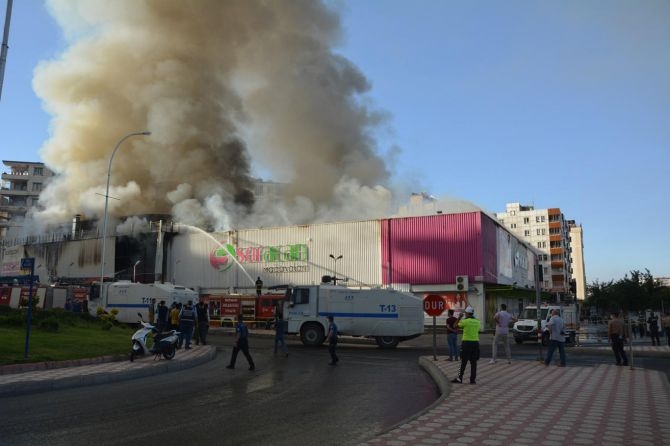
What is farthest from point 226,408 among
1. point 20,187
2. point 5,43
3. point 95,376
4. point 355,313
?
point 20,187

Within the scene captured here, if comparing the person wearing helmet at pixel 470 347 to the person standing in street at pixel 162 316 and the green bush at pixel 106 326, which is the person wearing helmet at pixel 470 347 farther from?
the green bush at pixel 106 326

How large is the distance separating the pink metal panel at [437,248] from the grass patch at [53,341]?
24099 mm

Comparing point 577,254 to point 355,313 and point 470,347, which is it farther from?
point 470,347

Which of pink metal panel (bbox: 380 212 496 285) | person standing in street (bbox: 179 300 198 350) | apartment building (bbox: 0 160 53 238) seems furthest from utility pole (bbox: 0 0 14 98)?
apartment building (bbox: 0 160 53 238)

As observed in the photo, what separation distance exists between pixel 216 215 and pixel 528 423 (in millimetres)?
45698

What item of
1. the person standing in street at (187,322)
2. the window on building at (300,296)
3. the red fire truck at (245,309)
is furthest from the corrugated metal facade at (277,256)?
the person standing in street at (187,322)

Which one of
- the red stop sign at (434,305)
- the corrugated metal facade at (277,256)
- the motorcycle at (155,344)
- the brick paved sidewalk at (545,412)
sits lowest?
the brick paved sidewalk at (545,412)

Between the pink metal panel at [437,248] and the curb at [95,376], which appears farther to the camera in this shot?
the pink metal panel at [437,248]

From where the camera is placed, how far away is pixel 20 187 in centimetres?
8775

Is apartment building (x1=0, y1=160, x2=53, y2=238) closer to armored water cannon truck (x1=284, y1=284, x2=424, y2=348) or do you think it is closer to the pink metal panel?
the pink metal panel

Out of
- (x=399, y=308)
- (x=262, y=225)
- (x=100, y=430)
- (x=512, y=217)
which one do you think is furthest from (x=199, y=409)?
(x=512, y=217)

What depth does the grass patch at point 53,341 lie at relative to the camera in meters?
11.5

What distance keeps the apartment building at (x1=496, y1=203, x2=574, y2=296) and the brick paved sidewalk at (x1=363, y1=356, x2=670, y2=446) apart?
86518mm

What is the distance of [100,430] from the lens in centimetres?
605
